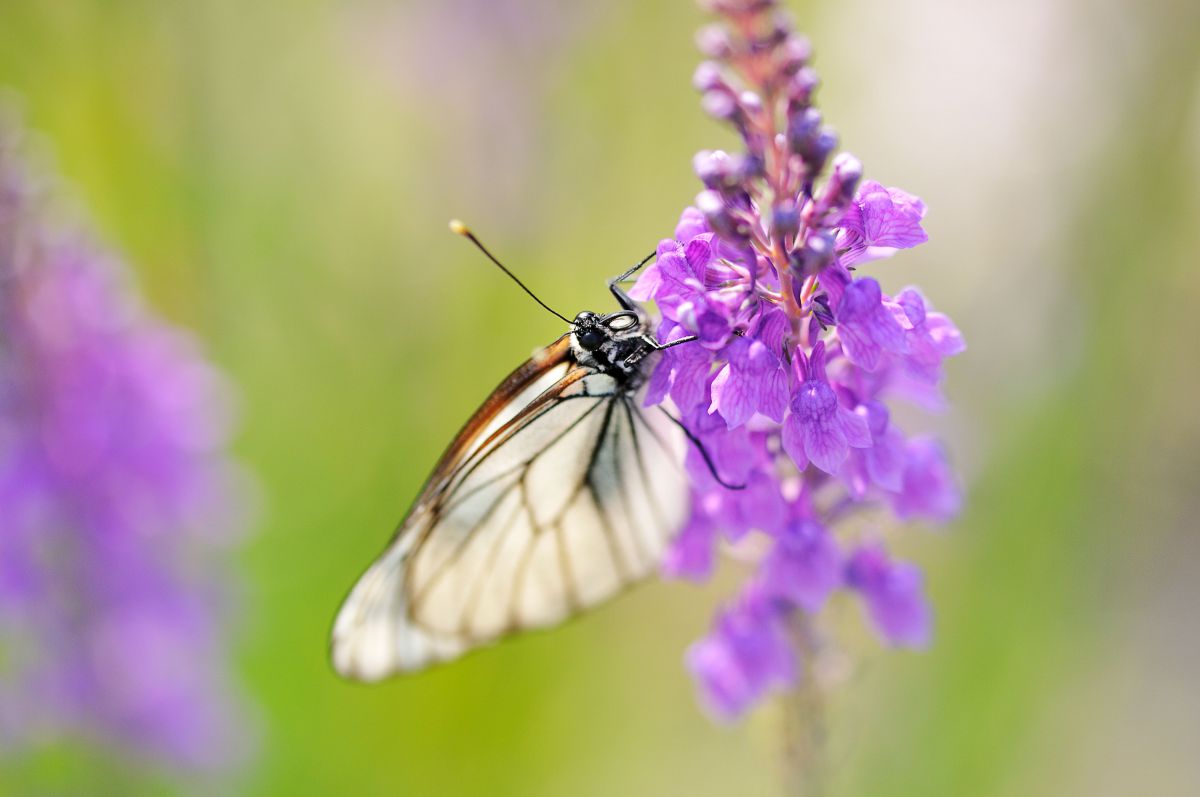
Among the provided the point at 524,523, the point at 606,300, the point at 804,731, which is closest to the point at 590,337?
the point at 524,523

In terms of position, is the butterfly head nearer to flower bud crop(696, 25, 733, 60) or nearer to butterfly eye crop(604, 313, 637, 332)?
butterfly eye crop(604, 313, 637, 332)

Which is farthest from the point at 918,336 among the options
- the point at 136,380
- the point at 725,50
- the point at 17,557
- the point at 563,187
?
the point at 563,187

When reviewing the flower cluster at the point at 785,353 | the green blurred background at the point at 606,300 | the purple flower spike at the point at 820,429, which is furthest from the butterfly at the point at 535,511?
the green blurred background at the point at 606,300

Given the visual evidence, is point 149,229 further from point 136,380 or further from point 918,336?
point 918,336

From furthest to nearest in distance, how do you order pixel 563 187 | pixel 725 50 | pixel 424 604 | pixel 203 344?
1. pixel 563 187
2. pixel 203 344
3. pixel 424 604
4. pixel 725 50

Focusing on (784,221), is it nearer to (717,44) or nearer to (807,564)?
(717,44)

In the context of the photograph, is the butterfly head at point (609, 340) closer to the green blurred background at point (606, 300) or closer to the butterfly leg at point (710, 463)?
the butterfly leg at point (710, 463)

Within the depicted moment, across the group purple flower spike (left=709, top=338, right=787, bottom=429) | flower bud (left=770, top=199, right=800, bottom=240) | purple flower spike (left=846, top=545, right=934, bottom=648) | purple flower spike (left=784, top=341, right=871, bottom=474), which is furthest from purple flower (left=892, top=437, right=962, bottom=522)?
flower bud (left=770, top=199, right=800, bottom=240)
